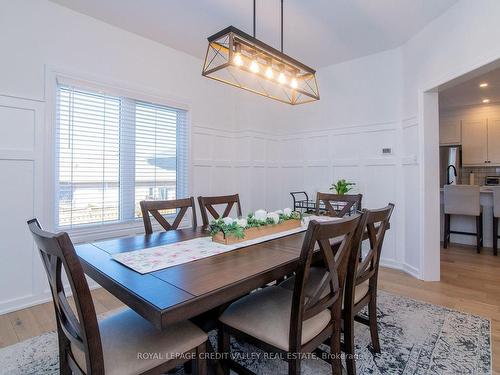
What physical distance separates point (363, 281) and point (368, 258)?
143 millimetres

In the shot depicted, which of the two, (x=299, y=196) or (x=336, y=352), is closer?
(x=336, y=352)

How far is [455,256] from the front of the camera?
4031 millimetres

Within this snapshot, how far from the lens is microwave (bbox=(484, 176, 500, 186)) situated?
5320mm

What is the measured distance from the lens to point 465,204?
13.7 feet

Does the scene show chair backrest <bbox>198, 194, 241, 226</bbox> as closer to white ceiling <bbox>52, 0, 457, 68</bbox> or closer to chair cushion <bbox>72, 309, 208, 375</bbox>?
chair cushion <bbox>72, 309, 208, 375</bbox>

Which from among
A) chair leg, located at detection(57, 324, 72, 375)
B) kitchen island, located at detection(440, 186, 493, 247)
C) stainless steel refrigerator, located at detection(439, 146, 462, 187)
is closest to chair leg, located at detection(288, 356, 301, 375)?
chair leg, located at detection(57, 324, 72, 375)

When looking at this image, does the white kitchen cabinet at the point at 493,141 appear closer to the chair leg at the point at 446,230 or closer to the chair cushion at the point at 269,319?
the chair leg at the point at 446,230

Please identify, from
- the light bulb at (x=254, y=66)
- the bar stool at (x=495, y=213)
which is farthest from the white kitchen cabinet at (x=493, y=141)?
the light bulb at (x=254, y=66)

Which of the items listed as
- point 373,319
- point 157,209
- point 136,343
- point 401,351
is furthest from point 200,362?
point 401,351

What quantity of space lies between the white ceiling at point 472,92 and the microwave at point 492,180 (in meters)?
1.44

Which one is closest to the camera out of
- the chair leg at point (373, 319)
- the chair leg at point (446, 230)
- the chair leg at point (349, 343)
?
the chair leg at point (349, 343)

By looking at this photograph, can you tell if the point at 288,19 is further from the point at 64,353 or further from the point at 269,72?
the point at 64,353

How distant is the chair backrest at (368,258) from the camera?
1.54 meters

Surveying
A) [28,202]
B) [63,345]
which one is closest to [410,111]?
[63,345]
